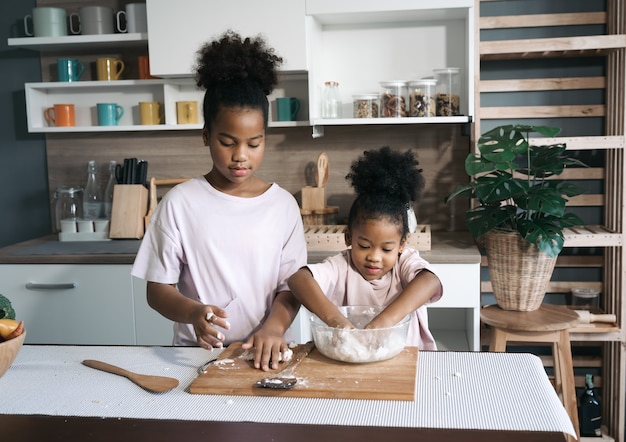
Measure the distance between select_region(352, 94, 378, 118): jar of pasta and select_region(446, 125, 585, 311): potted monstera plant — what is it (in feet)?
1.50

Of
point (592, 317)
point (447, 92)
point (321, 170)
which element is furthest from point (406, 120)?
point (592, 317)

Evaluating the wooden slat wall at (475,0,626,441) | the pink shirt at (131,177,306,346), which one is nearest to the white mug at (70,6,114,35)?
the wooden slat wall at (475,0,626,441)

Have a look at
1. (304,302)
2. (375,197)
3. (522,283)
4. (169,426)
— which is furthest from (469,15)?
(169,426)

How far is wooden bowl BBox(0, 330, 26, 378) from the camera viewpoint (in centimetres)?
116

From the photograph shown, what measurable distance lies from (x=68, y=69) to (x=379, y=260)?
2.07 metres

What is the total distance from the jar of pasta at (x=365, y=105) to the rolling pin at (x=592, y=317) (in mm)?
1120

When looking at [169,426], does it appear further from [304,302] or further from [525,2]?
[525,2]

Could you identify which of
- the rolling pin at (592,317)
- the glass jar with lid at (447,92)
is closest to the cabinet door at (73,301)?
the glass jar with lid at (447,92)

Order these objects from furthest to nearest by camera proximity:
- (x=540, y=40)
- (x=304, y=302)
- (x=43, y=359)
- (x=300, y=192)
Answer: (x=300, y=192) → (x=540, y=40) → (x=304, y=302) → (x=43, y=359)

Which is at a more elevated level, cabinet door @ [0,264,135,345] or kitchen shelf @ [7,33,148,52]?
kitchen shelf @ [7,33,148,52]

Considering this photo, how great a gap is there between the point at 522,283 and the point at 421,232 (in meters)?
0.40

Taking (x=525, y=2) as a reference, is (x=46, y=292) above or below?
below

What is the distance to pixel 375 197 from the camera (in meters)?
1.49

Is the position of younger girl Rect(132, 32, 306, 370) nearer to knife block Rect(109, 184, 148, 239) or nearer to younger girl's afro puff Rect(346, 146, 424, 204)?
younger girl's afro puff Rect(346, 146, 424, 204)
